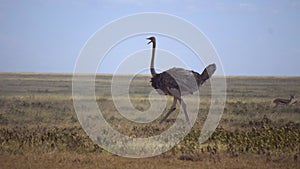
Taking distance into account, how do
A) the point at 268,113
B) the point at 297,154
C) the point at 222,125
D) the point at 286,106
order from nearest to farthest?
the point at 297,154, the point at 222,125, the point at 268,113, the point at 286,106

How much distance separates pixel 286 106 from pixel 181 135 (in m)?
11.9

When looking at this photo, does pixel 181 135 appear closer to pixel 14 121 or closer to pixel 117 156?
pixel 117 156

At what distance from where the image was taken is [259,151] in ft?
37.7

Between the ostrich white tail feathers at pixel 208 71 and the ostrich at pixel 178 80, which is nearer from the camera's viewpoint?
the ostrich at pixel 178 80

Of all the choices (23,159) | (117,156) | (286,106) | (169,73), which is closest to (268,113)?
(286,106)

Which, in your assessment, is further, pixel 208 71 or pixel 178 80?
pixel 208 71

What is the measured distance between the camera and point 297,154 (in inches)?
432

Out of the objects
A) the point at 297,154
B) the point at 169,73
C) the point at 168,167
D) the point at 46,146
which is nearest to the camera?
the point at 168,167

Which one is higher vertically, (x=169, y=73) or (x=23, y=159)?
(x=169, y=73)

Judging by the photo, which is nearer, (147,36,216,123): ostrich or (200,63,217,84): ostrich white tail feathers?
(147,36,216,123): ostrich

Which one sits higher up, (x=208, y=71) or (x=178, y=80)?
(x=208, y=71)

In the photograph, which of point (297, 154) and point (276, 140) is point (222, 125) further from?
point (297, 154)

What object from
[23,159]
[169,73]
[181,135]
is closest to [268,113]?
[169,73]

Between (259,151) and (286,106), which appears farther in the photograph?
(286,106)
